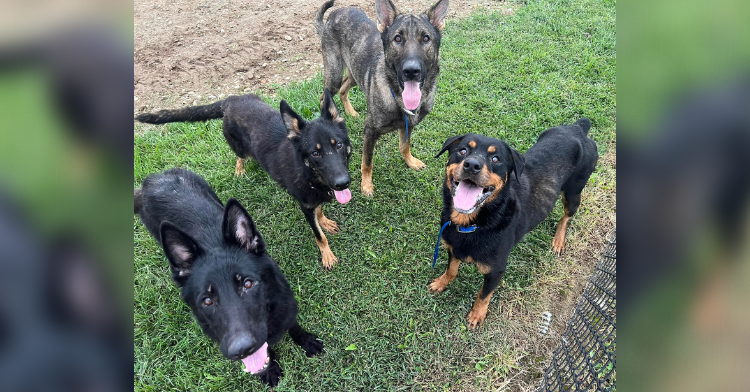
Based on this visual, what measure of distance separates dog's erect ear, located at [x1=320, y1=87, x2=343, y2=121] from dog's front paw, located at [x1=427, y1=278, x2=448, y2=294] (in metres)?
2.20

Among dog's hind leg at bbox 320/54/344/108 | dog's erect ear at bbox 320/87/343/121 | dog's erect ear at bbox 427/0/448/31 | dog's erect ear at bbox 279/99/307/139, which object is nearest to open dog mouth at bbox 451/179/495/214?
dog's erect ear at bbox 320/87/343/121

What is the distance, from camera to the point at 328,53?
5988 mm

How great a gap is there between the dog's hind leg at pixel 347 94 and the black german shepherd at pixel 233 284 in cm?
344

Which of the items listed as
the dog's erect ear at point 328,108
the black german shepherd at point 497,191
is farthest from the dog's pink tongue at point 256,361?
the dog's erect ear at point 328,108

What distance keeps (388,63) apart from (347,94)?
1.88 meters

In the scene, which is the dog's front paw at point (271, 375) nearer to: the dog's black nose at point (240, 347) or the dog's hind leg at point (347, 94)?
the dog's black nose at point (240, 347)

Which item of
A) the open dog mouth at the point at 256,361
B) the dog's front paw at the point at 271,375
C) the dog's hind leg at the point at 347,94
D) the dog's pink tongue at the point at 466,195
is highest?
the dog's pink tongue at the point at 466,195

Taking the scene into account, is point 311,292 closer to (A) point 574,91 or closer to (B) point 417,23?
(B) point 417,23

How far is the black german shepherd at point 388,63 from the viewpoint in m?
4.34

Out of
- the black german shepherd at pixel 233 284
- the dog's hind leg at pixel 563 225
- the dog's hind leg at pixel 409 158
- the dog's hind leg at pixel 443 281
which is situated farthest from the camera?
the dog's hind leg at pixel 409 158

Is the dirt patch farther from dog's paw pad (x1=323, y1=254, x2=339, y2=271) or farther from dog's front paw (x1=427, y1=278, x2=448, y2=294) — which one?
dog's front paw (x1=427, y1=278, x2=448, y2=294)

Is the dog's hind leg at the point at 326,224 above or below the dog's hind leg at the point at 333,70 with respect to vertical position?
below

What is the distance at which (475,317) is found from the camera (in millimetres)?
3854

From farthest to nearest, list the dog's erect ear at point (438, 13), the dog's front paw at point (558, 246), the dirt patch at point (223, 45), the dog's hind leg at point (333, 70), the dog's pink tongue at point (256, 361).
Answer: the dirt patch at point (223, 45) → the dog's hind leg at point (333, 70) → the dog's erect ear at point (438, 13) → the dog's front paw at point (558, 246) → the dog's pink tongue at point (256, 361)
